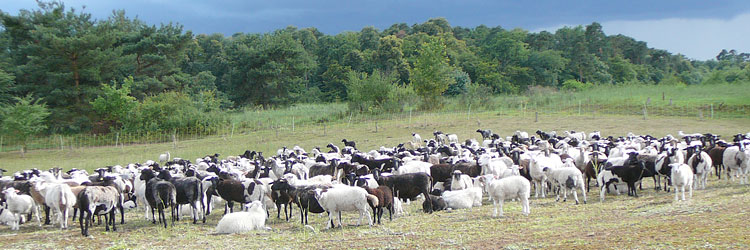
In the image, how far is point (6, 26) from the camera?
50969 millimetres

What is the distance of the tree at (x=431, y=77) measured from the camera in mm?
51219

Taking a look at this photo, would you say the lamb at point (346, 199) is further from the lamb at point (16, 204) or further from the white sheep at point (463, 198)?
the lamb at point (16, 204)

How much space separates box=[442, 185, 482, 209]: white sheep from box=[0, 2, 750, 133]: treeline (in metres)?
35.6

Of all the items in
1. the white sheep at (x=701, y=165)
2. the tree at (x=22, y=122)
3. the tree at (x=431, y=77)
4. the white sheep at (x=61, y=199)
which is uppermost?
the tree at (x=431, y=77)

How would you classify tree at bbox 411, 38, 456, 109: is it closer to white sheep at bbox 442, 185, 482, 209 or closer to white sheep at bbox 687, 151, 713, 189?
white sheep at bbox 687, 151, 713, 189

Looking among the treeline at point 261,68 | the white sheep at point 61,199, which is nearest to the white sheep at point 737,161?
the white sheep at point 61,199

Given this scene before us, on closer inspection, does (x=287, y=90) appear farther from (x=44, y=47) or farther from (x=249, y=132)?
(x=44, y=47)

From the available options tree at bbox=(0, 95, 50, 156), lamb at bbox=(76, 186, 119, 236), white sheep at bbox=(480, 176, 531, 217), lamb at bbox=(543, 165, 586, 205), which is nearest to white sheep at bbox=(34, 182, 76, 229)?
lamb at bbox=(76, 186, 119, 236)

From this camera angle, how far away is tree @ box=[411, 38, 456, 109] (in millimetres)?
51219

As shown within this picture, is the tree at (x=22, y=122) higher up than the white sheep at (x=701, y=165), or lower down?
higher up

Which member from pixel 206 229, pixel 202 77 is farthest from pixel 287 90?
pixel 206 229

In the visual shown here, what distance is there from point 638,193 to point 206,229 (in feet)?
34.8

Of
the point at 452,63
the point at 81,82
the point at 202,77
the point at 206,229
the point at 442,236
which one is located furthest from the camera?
the point at 452,63

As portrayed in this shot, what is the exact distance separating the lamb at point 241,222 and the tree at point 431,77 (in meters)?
39.9
